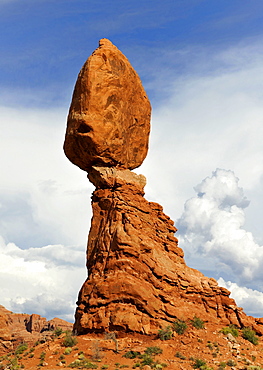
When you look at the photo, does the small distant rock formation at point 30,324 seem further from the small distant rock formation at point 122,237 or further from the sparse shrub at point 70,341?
the sparse shrub at point 70,341

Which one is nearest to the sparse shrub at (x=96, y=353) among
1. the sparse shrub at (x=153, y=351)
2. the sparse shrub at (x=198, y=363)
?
the sparse shrub at (x=153, y=351)

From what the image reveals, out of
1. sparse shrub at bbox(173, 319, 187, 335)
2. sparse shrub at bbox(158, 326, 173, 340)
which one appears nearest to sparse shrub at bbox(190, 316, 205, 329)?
sparse shrub at bbox(173, 319, 187, 335)

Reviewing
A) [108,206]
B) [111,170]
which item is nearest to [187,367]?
[108,206]

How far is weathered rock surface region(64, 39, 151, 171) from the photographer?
39.0 meters

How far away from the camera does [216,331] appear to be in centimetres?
3581

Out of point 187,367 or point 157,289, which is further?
point 157,289

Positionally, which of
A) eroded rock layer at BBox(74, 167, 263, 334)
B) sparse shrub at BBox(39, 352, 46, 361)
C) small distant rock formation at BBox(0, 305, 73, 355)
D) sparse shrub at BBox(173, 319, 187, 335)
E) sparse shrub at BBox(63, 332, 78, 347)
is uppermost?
small distant rock formation at BBox(0, 305, 73, 355)

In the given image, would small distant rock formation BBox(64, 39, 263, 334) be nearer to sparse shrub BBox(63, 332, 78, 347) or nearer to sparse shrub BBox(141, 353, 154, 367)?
sparse shrub BBox(63, 332, 78, 347)

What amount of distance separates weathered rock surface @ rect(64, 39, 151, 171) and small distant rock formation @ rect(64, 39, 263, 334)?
79 millimetres

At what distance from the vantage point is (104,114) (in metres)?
39.4

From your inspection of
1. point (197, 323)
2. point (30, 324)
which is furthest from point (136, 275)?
point (30, 324)

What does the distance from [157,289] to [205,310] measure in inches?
167

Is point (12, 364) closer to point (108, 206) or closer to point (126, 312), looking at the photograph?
point (126, 312)

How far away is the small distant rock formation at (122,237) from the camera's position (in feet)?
114
